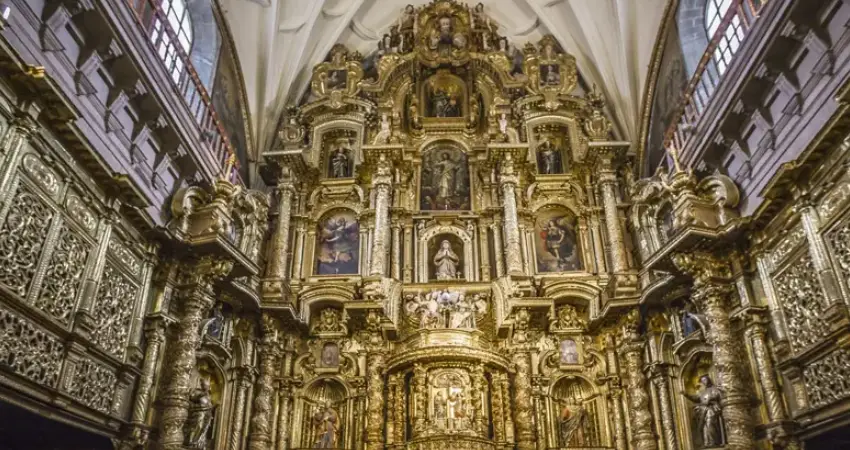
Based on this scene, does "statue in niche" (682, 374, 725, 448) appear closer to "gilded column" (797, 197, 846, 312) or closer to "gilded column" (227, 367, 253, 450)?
"gilded column" (797, 197, 846, 312)

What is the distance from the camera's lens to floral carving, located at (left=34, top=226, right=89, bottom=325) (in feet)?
31.4

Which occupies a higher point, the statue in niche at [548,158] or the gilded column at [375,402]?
the statue in niche at [548,158]

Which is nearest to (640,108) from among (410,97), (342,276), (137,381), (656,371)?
(410,97)

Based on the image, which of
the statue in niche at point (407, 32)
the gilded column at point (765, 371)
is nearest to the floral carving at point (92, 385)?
the gilded column at point (765, 371)

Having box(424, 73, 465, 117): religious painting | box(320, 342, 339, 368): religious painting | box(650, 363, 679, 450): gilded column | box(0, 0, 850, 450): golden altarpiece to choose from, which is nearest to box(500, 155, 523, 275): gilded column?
box(0, 0, 850, 450): golden altarpiece

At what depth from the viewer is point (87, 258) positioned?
10.6 metres

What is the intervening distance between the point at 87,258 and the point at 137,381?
2.48 meters

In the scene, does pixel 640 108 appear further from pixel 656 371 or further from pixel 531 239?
pixel 656 371

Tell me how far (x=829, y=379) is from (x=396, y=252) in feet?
34.4

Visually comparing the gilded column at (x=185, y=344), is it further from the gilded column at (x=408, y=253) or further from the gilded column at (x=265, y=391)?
the gilded column at (x=408, y=253)

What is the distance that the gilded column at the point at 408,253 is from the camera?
57.5ft

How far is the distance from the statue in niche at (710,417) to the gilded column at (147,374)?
1025 centimetres

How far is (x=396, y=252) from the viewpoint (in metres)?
17.8

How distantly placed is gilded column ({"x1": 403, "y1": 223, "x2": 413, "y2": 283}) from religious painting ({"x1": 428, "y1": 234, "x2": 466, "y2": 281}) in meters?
0.54
